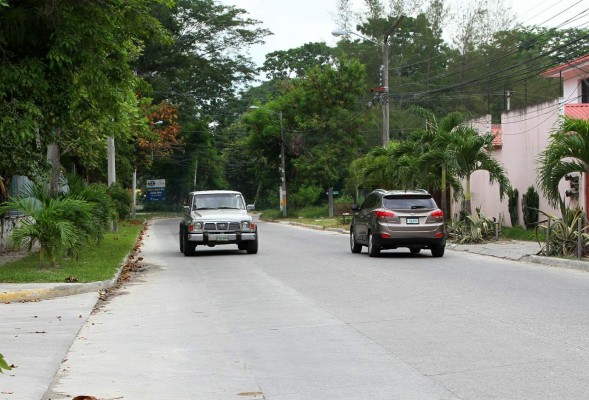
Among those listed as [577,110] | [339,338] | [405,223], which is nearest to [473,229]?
[405,223]

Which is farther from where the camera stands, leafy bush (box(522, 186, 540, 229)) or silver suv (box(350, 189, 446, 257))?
leafy bush (box(522, 186, 540, 229))

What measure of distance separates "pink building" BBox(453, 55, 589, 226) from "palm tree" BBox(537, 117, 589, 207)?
228 inches

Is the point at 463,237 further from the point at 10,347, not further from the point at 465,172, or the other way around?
the point at 10,347

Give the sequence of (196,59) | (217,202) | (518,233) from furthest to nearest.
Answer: (196,59), (518,233), (217,202)

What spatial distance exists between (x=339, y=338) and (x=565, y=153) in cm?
1316

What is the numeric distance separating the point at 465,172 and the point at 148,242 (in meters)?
12.9

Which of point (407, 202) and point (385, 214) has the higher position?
point (407, 202)

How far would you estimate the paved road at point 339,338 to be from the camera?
7770 mm

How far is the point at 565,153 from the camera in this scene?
856 inches

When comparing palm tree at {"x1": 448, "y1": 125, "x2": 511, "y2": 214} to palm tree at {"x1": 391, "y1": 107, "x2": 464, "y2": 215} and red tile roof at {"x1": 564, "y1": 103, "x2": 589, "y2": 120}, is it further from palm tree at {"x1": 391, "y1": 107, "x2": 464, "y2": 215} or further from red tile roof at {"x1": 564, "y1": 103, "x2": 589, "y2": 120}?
red tile roof at {"x1": 564, "y1": 103, "x2": 589, "y2": 120}

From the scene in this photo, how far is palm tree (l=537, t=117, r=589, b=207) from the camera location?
2145 centimetres

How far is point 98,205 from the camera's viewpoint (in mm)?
23250

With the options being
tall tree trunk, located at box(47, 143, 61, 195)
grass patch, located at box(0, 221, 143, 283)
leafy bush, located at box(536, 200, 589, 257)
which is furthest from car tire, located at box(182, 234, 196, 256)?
leafy bush, located at box(536, 200, 589, 257)

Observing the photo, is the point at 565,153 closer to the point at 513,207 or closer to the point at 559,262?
the point at 559,262
